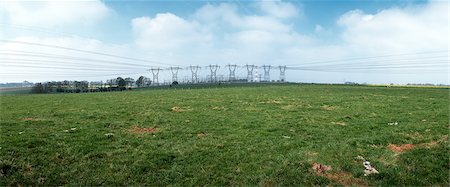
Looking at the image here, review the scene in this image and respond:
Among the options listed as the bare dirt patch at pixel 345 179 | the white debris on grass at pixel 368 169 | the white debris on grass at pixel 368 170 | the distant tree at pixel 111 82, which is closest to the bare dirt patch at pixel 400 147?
the white debris on grass at pixel 368 169

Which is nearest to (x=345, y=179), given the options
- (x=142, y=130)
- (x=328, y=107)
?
(x=142, y=130)

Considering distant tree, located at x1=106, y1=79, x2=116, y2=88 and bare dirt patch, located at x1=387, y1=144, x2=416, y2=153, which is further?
distant tree, located at x1=106, y1=79, x2=116, y2=88

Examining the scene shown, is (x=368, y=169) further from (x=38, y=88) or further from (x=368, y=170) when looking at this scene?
(x=38, y=88)

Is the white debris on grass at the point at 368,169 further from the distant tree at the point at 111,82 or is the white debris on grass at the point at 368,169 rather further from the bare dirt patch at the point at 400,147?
the distant tree at the point at 111,82

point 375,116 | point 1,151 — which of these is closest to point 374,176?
point 375,116

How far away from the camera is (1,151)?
37.5ft

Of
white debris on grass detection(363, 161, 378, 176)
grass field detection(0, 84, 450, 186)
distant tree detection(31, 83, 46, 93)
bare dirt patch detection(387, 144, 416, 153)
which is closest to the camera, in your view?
grass field detection(0, 84, 450, 186)

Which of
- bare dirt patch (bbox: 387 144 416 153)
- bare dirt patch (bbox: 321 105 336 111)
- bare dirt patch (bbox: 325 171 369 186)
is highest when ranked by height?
bare dirt patch (bbox: 321 105 336 111)

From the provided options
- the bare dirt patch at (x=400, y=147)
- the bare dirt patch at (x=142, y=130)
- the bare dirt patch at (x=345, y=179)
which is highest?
the bare dirt patch at (x=142, y=130)

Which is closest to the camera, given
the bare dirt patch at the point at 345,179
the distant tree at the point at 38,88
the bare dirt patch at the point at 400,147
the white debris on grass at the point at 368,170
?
the bare dirt patch at the point at 345,179

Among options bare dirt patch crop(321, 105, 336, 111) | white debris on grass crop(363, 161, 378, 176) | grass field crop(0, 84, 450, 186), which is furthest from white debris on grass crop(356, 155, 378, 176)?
bare dirt patch crop(321, 105, 336, 111)

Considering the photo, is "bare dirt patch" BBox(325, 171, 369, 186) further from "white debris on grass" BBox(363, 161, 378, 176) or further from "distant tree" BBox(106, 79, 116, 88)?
"distant tree" BBox(106, 79, 116, 88)

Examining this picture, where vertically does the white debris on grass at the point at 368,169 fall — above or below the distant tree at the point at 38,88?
below

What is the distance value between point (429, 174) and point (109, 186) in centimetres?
1091
